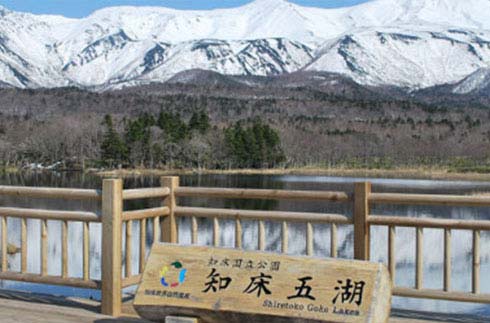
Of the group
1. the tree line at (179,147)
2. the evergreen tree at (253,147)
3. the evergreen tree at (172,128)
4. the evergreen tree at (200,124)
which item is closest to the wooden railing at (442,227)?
the tree line at (179,147)

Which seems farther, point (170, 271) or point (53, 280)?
point (53, 280)

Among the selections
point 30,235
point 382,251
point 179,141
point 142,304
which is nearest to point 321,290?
point 142,304

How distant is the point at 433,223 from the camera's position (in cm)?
628

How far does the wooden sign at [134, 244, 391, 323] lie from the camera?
4.48 m

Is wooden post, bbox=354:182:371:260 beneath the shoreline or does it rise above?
above

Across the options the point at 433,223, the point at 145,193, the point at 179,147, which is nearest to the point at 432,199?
the point at 433,223

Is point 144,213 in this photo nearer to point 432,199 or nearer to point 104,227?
point 104,227

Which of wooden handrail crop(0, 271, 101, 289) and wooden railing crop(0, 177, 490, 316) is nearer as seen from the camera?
wooden railing crop(0, 177, 490, 316)

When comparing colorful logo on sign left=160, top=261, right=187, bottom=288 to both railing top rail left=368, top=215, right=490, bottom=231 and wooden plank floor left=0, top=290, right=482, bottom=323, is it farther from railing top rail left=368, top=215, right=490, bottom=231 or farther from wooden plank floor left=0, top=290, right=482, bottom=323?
railing top rail left=368, top=215, right=490, bottom=231

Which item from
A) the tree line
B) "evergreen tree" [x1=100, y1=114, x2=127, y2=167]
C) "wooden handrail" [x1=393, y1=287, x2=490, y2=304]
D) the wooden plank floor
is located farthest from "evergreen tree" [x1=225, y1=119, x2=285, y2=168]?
"wooden handrail" [x1=393, y1=287, x2=490, y2=304]

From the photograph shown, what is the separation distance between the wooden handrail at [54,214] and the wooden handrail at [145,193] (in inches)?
12.7

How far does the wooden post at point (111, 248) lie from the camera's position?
6512mm

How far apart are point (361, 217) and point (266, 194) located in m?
0.98

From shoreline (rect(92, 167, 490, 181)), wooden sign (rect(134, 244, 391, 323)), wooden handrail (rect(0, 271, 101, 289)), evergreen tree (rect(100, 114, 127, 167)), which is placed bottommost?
shoreline (rect(92, 167, 490, 181))
